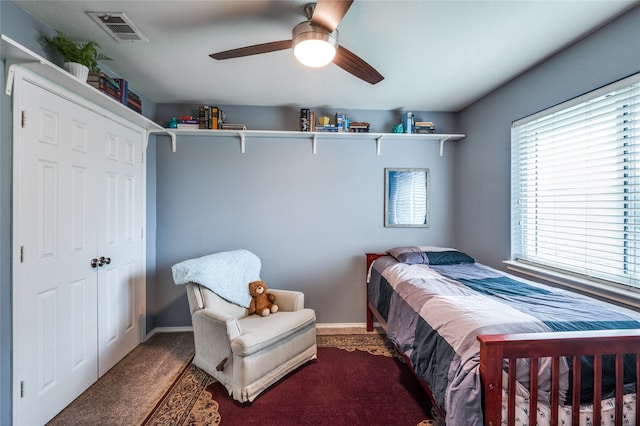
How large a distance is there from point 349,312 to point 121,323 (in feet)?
7.33

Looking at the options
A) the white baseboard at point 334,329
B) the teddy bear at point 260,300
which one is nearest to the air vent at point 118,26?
the teddy bear at point 260,300

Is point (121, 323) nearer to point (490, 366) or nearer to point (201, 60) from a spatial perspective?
point (201, 60)

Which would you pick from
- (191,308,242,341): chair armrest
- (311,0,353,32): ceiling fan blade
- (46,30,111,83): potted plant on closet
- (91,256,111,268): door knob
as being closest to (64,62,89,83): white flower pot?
(46,30,111,83): potted plant on closet

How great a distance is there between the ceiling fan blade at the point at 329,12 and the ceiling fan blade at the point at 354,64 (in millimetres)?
179

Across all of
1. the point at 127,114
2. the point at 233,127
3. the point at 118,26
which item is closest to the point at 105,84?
the point at 127,114

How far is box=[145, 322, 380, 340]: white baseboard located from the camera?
2.88 m

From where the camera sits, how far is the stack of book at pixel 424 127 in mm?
2949

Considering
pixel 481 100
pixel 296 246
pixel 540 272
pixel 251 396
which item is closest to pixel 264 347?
pixel 251 396

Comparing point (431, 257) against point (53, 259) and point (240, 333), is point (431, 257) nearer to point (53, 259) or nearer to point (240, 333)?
point (240, 333)

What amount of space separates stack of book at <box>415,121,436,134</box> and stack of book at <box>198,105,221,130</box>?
2.18 m

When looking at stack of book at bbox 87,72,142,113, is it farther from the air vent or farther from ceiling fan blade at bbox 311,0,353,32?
ceiling fan blade at bbox 311,0,353,32

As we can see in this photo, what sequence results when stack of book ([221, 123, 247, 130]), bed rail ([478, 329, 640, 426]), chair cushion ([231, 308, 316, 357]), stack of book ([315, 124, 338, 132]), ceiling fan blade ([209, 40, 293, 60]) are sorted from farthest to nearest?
stack of book ([315, 124, 338, 132])
stack of book ([221, 123, 247, 130])
chair cushion ([231, 308, 316, 357])
ceiling fan blade ([209, 40, 293, 60])
bed rail ([478, 329, 640, 426])

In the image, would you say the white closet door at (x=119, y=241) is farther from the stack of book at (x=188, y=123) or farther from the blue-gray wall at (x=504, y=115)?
the blue-gray wall at (x=504, y=115)

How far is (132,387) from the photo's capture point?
1.98 metres
